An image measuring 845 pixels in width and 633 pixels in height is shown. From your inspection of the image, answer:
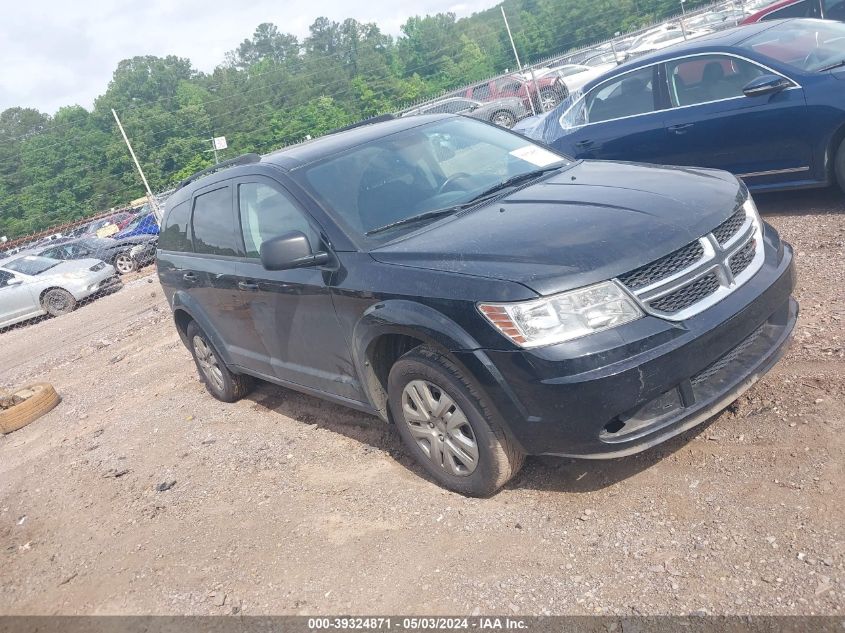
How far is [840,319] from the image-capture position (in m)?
4.61

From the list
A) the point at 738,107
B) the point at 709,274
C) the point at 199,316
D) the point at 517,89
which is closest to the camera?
the point at 709,274

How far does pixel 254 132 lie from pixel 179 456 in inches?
2468

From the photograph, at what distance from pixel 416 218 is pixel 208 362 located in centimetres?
305

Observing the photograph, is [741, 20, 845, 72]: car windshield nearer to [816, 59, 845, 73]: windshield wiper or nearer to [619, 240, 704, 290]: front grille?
[816, 59, 845, 73]: windshield wiper

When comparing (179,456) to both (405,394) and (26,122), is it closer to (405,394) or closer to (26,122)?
(405,394)

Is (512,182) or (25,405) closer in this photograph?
(512,182)

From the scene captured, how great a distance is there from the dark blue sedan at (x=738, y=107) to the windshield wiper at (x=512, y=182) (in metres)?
2.99

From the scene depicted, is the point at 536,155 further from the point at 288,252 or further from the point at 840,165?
the point at 840,165

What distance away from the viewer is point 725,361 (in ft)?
11.3

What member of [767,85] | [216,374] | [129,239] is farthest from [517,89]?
[216,374]

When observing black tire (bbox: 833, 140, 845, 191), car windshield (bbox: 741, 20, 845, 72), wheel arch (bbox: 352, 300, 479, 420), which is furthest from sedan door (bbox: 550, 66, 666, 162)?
wheel arch (bbox: 352, 300, 479, 420)

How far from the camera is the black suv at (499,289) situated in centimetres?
314

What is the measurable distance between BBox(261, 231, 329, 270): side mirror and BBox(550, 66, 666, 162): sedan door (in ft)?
15.7

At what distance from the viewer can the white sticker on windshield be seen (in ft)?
15.5
